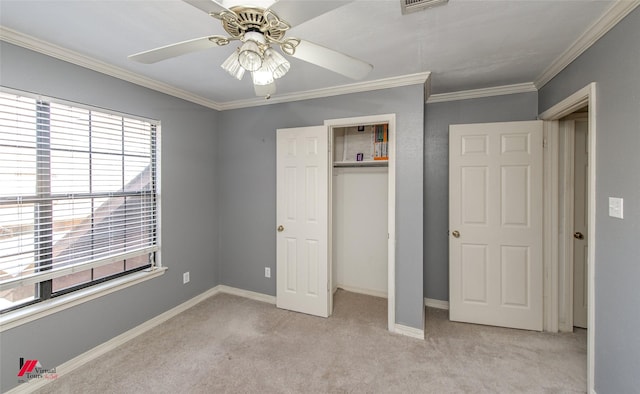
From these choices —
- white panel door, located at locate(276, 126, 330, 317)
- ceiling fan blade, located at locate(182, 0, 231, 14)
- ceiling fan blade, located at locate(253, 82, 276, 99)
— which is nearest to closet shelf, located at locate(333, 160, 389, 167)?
white panel door, located at locate(276, 126, 330, 317)

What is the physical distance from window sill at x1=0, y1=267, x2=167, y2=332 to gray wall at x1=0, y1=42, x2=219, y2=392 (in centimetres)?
5

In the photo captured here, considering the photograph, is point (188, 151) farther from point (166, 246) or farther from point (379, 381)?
point (379, 381)

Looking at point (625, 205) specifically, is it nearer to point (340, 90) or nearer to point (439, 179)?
point (439, 179)

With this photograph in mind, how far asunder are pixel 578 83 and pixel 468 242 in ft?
5.08

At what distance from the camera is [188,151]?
9.78 feet

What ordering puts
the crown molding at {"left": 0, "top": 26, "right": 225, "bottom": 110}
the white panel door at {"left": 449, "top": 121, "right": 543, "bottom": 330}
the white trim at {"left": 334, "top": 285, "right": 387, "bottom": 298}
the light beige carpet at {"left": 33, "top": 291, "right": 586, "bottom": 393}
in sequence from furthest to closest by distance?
1. the white trim at {"left": 334, "top": 285, "right": 387, "bottom": 298}
2. the white panel door at {"left": 449, "top": 121, "right": 543, "bottom": 330}
3. the light beige carpet at {"left": 33, "top": 291, "right": 586, "bottom": 393}
4. the crown molding at {"left": 0, "top": 26, "right": 225, "bottom": 110}

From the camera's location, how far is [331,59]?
120cm

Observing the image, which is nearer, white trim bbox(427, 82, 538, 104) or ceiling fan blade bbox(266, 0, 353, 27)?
ceiling fan blade bbox(266, 0, 353, 27)

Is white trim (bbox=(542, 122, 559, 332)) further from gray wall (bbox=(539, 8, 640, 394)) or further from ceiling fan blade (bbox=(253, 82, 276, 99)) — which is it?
ceiling fan blade (bbox=(253, 82, 276, 99))

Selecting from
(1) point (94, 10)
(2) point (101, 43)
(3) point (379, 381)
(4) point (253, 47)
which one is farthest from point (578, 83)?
(2) point (101, 43)

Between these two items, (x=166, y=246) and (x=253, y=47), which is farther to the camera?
(x=166, y=246)

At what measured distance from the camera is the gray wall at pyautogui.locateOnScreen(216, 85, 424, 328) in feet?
8.02

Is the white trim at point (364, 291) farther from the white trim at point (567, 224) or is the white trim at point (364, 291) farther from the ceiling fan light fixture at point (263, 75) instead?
the ceiling fan light fixture at point (263, 75)

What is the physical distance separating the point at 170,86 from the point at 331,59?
2236 mm
